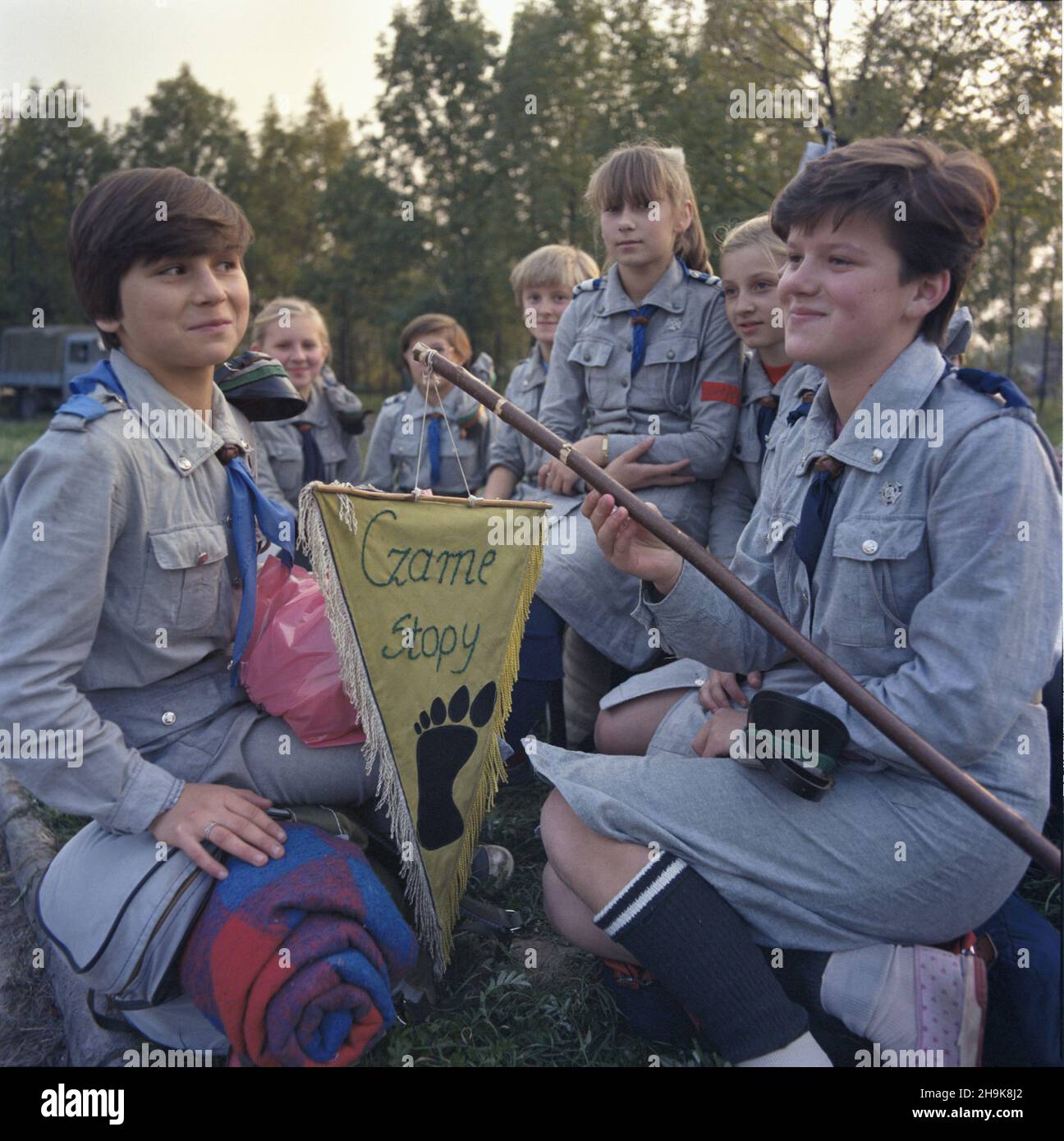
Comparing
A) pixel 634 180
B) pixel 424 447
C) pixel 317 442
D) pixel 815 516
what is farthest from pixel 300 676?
pixel 424 447

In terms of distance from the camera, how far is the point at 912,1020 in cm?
223

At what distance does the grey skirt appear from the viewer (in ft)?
7.26

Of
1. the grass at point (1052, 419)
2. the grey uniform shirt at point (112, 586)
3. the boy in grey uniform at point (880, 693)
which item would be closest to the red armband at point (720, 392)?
the boy in grey uniform at point (880, 693)

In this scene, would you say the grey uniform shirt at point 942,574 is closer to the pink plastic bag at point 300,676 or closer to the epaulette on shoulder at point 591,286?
the pink plastic bag at point 300,676

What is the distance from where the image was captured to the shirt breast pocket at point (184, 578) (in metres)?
2.47

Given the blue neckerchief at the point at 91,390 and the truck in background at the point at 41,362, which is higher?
the blue neckerchief at the point at 91,390

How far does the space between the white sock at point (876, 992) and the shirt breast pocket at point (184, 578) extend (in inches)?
60.2

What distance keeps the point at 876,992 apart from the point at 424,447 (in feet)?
14.6

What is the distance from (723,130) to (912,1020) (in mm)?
11685

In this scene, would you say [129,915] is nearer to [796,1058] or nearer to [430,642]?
[430,642]

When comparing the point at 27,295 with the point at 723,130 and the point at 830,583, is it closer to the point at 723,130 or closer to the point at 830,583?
the point at 723,130

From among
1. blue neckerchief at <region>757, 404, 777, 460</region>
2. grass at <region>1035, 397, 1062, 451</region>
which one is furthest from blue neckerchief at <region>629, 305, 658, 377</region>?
grass at <region>1035, 397, 1062, 451</region>
